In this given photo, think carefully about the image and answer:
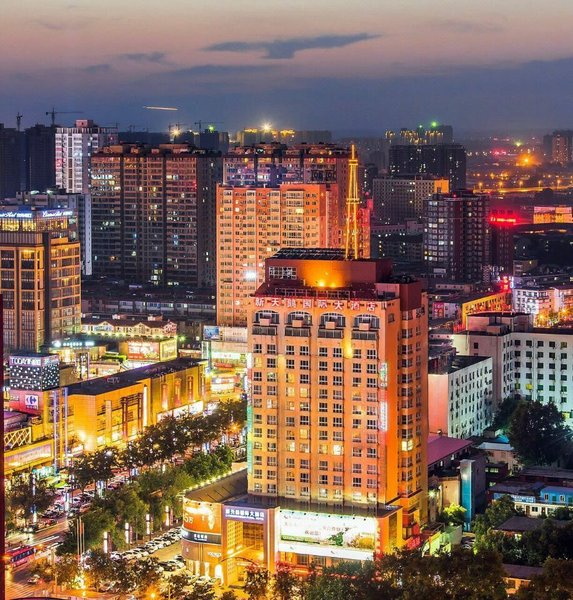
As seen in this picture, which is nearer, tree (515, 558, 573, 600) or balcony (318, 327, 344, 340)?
tree (515, 558, 573, 600)

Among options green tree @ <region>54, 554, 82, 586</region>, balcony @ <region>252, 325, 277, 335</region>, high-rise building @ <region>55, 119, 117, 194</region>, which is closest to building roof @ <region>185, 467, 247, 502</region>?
green tree @ <region>54, 554, 82, 586</region>

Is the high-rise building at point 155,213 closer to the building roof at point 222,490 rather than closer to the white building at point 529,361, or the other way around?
the white building at point 529,361

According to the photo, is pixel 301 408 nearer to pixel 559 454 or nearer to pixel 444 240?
pixel 559 454

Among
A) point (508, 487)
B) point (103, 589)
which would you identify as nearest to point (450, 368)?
point (508, 487)

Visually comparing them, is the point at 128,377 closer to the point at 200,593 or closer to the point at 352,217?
the point at 352,217

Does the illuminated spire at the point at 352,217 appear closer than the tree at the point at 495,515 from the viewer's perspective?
No

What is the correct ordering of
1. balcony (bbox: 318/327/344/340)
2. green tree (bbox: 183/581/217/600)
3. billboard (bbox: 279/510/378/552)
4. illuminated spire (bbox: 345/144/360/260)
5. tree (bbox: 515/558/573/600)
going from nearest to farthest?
tree (bbox: 515/558/573/600)
green tree (bbox: 183/581/217/600)
billboard (bbox: 279/510/378/552)
balcony (bbox: 318/327/344/340)
illuminated spire (bbox: 345/144/360/260)

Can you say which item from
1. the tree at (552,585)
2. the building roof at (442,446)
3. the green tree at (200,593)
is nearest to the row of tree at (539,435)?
the building roof at (442,446)

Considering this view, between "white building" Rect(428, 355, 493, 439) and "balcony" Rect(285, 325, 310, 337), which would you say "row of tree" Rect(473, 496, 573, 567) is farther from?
"white building" Rect(428, 355, 493, 439)
